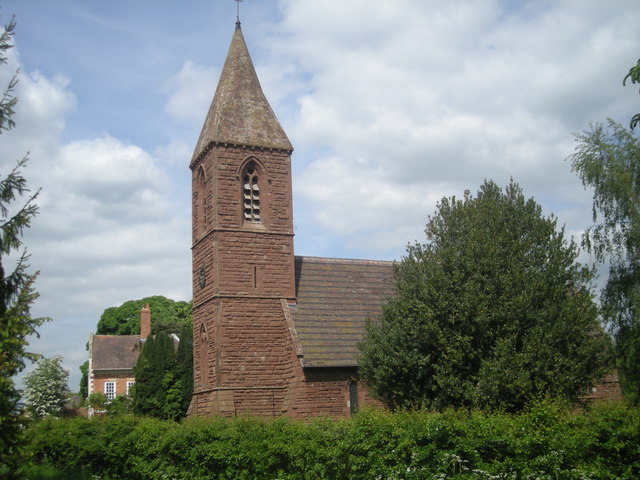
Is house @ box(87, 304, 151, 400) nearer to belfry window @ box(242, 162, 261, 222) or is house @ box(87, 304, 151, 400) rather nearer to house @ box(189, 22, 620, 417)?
house @ box(189, 22, 620, 417)

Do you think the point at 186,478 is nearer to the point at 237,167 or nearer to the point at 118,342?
the point at 237,167

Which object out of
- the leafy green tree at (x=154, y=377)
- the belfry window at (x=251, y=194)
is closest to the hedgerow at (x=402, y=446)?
the belfry window at (x=251, y=194)

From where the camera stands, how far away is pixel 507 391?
21.3m

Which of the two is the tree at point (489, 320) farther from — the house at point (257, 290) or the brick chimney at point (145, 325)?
the brick chimney at point (145, 325)

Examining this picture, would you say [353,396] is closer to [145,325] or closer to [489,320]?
[489,320]

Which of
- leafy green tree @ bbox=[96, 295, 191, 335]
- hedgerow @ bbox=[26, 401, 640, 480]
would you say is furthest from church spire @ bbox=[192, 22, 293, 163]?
leafy green tree @ bbox=[96, 295, 191, 335]

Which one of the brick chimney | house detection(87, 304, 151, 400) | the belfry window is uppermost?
the belfry window

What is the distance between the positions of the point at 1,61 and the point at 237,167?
15.8m

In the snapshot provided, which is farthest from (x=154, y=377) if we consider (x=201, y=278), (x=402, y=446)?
(x=402, y=446)

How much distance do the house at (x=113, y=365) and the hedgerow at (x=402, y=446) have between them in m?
43.8

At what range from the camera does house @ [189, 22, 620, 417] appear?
89.9 feet

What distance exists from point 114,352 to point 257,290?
40824 mm

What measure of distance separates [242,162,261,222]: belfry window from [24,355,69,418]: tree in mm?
33385

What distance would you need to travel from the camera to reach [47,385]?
Result: 185ft
